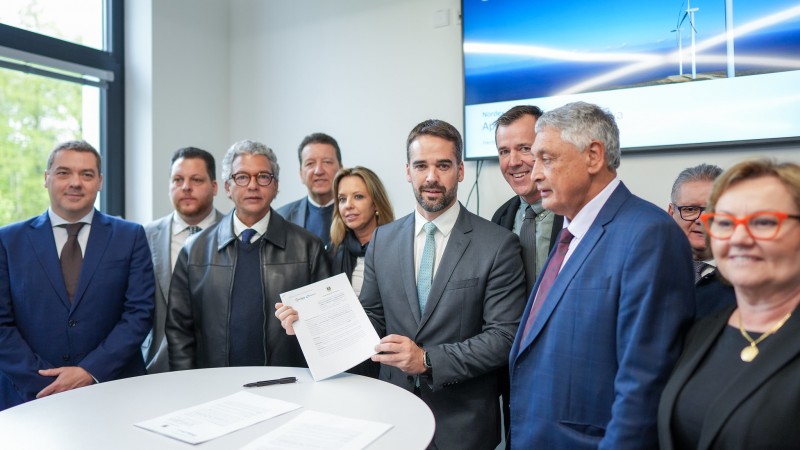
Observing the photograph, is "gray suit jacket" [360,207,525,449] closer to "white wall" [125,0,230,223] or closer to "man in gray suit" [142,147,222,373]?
"man in gray suit" [142,147,222,373]

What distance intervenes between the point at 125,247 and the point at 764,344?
2277 millimetres

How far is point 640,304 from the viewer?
140 cm

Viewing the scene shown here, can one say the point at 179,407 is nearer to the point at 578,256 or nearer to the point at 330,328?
the point at 330,328

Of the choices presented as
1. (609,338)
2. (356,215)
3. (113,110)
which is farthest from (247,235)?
(113,110)

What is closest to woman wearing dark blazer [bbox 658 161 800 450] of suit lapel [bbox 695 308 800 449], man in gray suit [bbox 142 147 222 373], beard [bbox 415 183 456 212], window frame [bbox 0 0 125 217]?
suit lapel [bbox 695 308 800 449]

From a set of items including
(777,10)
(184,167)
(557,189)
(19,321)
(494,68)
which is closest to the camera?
(557,189)

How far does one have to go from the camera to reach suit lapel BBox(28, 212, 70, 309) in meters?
2.27

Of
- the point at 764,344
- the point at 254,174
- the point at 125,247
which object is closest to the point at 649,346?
the point at 764,344

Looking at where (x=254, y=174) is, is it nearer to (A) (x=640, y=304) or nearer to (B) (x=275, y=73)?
(A) (x=640, y=304)

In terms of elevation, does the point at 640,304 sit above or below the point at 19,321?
above

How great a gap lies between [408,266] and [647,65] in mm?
1810

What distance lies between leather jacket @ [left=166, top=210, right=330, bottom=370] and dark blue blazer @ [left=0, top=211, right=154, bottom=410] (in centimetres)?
21

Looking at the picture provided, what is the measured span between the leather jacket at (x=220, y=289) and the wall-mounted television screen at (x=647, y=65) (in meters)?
1.51

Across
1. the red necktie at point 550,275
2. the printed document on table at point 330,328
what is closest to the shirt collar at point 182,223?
the printed document on table at point 330,328
